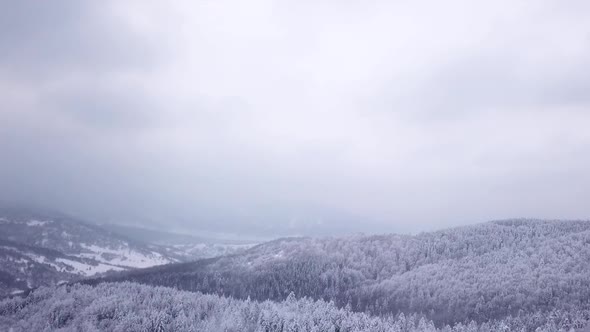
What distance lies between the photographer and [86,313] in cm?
19700

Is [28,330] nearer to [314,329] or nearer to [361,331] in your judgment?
[314,329]

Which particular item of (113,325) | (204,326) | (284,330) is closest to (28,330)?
(113,325)

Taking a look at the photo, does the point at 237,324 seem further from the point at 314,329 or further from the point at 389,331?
the point at 389,331

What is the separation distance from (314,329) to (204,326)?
5076 centimetres

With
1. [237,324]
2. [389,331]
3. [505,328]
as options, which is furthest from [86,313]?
[505,328]

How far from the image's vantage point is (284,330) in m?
194

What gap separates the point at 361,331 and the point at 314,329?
21.4 m

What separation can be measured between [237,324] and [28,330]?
85.5 m

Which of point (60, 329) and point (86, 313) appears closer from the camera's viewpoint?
point (60, 329)

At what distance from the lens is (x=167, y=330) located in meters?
188

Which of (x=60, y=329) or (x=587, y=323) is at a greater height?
(x=587, y=323)

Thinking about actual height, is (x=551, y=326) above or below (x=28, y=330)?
above

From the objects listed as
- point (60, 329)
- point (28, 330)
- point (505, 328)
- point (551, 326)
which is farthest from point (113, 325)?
point (551, 326)

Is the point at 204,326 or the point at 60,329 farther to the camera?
the point at 204,326
